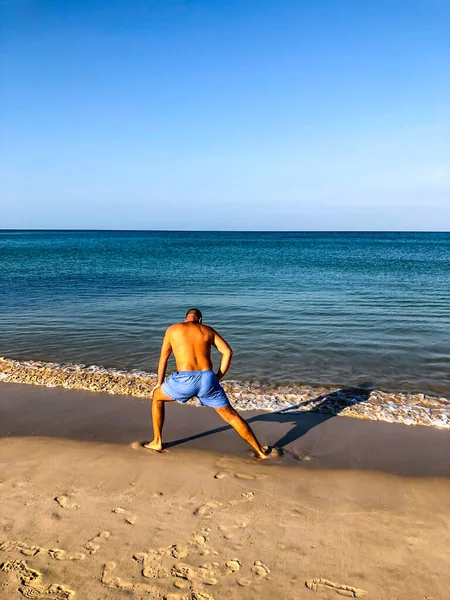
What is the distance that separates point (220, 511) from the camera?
396 centimetres

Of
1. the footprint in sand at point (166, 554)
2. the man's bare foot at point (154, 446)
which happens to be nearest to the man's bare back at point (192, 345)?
the man's bare foot at point (154, 446)

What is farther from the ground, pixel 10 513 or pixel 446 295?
pixel 446 295

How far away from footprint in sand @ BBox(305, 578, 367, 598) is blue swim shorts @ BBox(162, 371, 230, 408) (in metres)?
1.99

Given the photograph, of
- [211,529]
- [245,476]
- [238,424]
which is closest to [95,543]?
[211,529]

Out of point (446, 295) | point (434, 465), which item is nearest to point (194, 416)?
point (434, 465)

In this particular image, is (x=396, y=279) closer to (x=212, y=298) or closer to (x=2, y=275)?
(x=212, y=298)

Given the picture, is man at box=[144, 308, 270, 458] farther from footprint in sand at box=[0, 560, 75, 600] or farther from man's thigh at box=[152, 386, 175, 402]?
footprint in sand at box=[0, 560, 75, 600]

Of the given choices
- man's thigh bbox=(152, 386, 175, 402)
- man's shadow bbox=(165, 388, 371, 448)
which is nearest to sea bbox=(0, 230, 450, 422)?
man's shadow bbox=(165, 388, 371, 448)

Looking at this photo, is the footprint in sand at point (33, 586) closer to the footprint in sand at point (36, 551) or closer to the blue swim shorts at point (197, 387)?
the footprint in sand at point (36, 551)

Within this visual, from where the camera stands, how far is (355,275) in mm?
25109

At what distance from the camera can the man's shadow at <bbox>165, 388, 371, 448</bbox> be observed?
5637mm

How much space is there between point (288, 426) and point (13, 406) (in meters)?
3.89

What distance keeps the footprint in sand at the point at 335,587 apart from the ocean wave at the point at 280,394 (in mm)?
3353

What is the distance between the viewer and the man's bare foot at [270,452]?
197 inches
